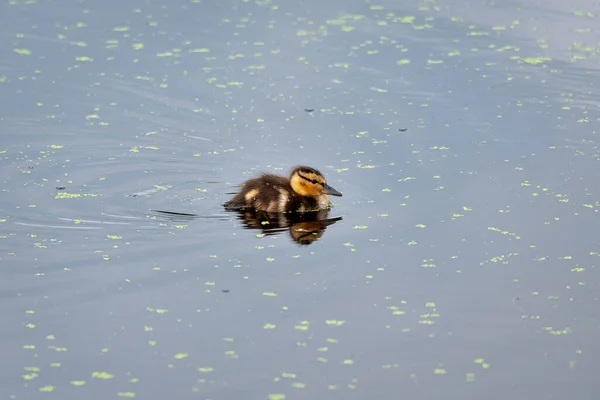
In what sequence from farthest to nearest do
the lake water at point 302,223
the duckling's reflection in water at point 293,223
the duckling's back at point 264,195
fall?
the duckling's back at point 264,195
the duckling's reflection in water at point 293,223
the lake water at point 302,223

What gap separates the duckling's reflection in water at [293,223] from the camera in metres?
7.60

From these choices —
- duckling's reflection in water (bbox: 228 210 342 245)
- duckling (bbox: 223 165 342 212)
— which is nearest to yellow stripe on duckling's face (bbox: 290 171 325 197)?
duckling (bbox: 223 165 342 212)

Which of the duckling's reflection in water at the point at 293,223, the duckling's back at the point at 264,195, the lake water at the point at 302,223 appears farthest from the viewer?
the duckling's back at the point at 264,195

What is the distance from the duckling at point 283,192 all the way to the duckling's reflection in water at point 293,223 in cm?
5

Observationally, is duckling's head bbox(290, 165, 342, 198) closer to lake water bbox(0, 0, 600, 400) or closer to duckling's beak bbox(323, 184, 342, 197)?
duckling's beak bbox(323, 184, 342, 197)

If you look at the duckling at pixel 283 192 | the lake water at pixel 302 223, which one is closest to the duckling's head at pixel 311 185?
the duckling at pixel 283 192

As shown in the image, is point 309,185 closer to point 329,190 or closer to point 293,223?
point 329,190

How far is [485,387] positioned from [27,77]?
647 centimetres

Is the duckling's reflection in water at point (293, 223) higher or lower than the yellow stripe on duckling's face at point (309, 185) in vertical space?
lower

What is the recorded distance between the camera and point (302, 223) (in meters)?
7.98

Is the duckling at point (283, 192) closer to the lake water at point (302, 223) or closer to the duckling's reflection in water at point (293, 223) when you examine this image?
the duckling's reflection in water at point (293, 223)

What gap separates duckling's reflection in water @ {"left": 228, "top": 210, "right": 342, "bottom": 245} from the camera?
7602 mm

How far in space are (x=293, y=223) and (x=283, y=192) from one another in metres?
0.35

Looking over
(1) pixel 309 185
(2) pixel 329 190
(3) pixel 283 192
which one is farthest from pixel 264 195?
(2) pixel 329 190
